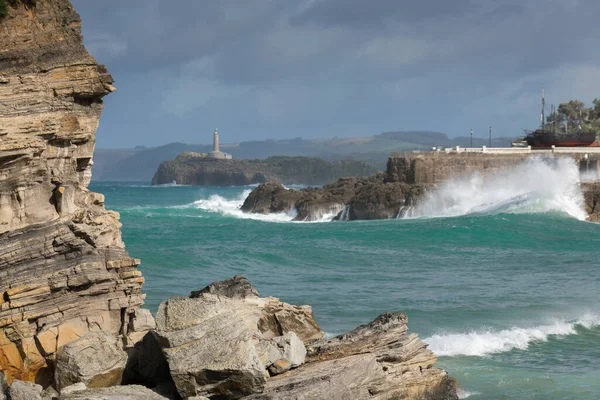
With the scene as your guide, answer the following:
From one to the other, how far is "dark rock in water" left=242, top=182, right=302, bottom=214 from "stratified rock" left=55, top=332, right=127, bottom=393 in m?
49.2

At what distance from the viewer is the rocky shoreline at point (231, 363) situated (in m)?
8.66

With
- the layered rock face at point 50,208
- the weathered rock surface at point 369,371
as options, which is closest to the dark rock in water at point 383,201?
the weathered rock surface at point 369,371

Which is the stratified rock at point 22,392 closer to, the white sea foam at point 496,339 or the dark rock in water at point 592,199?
the white sea foam at point 496,339

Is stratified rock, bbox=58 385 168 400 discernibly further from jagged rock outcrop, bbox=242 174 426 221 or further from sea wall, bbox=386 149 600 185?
sea wall, bbox=386 149 600 185

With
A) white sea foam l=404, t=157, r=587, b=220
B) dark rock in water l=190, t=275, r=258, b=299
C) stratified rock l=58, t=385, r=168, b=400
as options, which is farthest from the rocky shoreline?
white sea foam l=404, t=157, r=587, b=220

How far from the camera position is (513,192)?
54062 mm

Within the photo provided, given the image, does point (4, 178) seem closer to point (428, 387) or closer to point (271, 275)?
point (428, 387)

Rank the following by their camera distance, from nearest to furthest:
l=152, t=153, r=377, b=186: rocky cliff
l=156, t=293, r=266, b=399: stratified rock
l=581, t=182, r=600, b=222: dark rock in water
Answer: l=156, t=293, r=266, b=399: stratified rock < l=581, t=182, r=600, b=222: dark rock in water < l=152, t=153, r=377, b=186: rocky cliff

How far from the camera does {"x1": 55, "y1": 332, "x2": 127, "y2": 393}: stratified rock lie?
9.09 m

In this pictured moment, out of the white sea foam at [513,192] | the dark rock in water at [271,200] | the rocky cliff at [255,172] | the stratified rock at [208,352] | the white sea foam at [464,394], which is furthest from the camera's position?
the rocky cliff at [255,172]

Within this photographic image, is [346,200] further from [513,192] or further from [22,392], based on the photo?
[22,392]

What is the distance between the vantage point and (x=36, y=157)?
9.70 m

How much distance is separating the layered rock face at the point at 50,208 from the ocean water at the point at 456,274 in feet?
15.7

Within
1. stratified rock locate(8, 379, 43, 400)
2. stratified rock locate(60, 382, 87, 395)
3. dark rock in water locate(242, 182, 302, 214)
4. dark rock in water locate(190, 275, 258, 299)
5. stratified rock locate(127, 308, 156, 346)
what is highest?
dark rock in water locate(190, 275, 258, 299)
